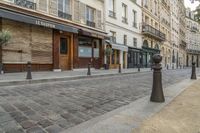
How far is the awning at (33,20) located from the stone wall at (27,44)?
2.33ft

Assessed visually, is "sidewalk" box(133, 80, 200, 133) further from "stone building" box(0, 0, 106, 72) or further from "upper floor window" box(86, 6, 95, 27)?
"upper floor window" box(86, 6, 95, 27)

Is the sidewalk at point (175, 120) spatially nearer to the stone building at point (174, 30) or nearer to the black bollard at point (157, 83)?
the black bollard at point (157, 83)

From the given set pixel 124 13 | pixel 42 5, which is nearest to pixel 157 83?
pixel 42 5

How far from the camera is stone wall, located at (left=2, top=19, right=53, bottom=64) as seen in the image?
12992 mm

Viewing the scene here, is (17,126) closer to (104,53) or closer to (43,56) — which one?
(43,56)

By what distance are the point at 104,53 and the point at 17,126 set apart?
18250 mm

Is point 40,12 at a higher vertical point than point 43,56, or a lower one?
higher

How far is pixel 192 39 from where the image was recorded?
3022 inches

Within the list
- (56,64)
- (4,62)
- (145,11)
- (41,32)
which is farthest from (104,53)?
(145,11)

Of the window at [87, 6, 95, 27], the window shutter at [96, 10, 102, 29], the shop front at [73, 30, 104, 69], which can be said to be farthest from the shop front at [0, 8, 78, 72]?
the window shutter at [96, 10, 102, 29]

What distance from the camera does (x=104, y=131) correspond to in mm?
3295

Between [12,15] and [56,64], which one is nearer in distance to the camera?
[12,15]

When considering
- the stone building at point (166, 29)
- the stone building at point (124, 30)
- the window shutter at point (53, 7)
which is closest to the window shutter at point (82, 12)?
the window shutter at point (53, 7)

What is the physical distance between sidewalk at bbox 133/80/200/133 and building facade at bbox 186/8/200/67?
234ft
